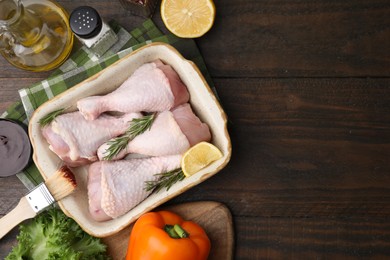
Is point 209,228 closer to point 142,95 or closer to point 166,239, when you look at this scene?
point 166,239

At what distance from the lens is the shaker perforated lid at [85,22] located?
1.59m

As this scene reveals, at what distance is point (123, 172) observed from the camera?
1.63 m

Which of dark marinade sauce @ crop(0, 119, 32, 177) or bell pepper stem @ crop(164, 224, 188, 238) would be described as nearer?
bell pepper stem @ crop(164, 224, 188, 238)

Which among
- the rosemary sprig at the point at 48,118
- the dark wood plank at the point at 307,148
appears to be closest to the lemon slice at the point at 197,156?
the dark wood plank at the point at 307,148

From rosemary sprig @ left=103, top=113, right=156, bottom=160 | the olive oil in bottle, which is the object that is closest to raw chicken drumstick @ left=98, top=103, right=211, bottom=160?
rosemary sprig @ left=103, top=113, right=156, bottom=160

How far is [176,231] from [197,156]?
0.23 meters

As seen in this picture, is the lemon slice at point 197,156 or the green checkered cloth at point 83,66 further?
the green checkered cloth at point 83,66

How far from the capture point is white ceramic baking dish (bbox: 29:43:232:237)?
5.28 feet

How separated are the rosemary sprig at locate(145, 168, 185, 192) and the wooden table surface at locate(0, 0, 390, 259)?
13 cm

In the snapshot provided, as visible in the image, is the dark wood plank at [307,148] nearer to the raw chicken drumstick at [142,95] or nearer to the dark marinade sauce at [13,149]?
the raw chicken drumstick at [142,95]

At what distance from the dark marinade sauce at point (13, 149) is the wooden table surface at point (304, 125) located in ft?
1.65

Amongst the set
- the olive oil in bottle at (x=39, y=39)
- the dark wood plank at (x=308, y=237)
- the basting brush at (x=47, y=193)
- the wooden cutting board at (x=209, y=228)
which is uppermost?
the olive oil in bottle at (x=39, y=39)

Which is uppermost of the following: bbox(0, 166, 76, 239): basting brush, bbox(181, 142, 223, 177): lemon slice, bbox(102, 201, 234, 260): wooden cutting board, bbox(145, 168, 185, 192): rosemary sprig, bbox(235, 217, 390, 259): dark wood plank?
bbox(0, 166, 76, 239): basting brush

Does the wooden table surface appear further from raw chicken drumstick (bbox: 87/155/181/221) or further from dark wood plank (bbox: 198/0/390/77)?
raw chicken drumstick (bbox: 87/155/181/221)
